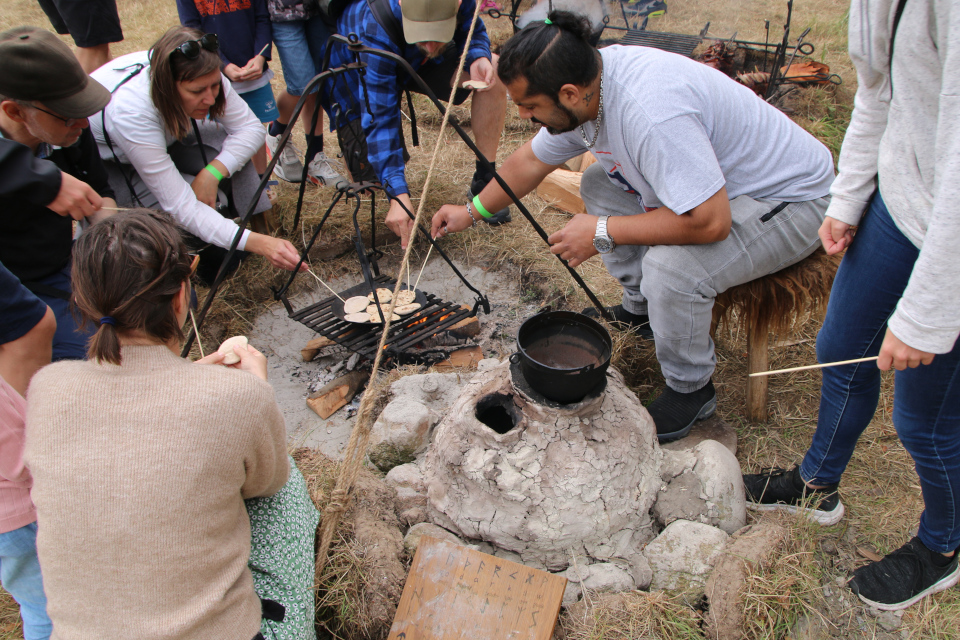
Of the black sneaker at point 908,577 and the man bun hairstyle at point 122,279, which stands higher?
the man bun hairstyle at point 122,279

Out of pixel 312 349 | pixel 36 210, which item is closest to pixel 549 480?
pixel 312 349

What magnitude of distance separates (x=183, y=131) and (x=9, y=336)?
1.74 metres

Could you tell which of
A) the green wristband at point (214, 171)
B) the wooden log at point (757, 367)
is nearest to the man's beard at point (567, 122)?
the wooden log at point (757, 367)

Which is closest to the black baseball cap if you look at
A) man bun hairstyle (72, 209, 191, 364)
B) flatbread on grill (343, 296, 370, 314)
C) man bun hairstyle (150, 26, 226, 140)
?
man bun hairstyle (150, 26, 226, 140)

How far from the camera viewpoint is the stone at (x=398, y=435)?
255 cm

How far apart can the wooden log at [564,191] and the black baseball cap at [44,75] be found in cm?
282

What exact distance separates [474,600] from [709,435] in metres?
1.33

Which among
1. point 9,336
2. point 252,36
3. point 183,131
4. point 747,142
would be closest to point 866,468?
point 747,142

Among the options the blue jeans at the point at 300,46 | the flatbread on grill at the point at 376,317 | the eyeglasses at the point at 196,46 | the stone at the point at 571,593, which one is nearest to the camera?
the stone at the point at 571,593

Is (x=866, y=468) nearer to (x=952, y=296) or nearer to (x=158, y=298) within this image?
(x=952, y=296)

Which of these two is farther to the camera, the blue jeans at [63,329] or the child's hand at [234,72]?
the child's hand at [234,72]

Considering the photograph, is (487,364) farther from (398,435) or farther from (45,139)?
(45,139)

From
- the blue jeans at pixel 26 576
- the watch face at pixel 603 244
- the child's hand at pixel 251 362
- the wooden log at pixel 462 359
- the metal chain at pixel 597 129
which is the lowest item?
the wooden log at pixel 462 359

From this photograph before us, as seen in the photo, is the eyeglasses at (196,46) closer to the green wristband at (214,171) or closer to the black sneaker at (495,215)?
the green wristband at (214,171)
